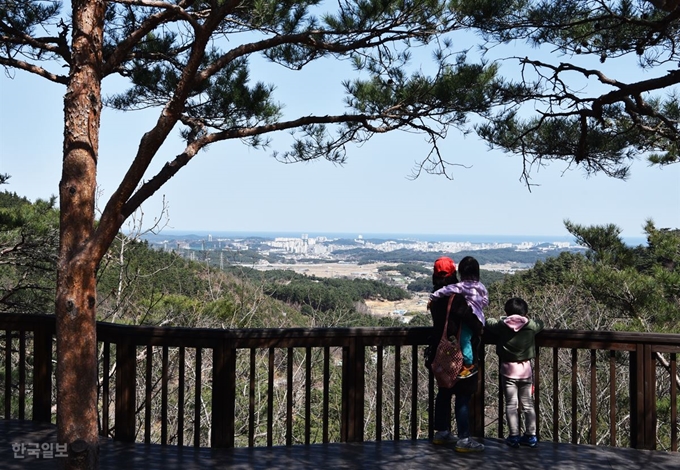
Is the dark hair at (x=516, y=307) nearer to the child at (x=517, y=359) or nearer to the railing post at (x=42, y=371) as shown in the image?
the child at (x=517, y=359)

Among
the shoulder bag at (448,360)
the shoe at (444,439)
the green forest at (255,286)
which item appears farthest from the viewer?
the green forest at (255,286)

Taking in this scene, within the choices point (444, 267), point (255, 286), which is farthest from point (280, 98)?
point (255, 286)

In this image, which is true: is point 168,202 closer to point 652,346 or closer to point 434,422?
point 434,422

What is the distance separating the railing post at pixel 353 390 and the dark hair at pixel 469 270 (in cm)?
81

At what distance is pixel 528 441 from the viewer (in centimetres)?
392

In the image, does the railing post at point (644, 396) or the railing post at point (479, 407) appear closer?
the railing post at point (644, 396)

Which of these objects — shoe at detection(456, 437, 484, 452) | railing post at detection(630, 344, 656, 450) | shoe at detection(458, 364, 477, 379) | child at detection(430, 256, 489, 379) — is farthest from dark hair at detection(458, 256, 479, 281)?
railing post at detection(630, 344, 656, 450)

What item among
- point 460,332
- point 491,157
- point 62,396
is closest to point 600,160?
point 491,157

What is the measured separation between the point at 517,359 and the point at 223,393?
1.86m

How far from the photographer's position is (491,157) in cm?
590

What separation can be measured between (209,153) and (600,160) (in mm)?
3843

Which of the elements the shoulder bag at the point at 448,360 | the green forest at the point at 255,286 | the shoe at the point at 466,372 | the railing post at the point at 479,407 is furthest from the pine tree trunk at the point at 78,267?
the green forest at the point at 255,286

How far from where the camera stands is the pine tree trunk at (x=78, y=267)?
10.2ft

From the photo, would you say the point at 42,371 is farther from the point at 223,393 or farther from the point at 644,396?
Answer: the point at 644,396
